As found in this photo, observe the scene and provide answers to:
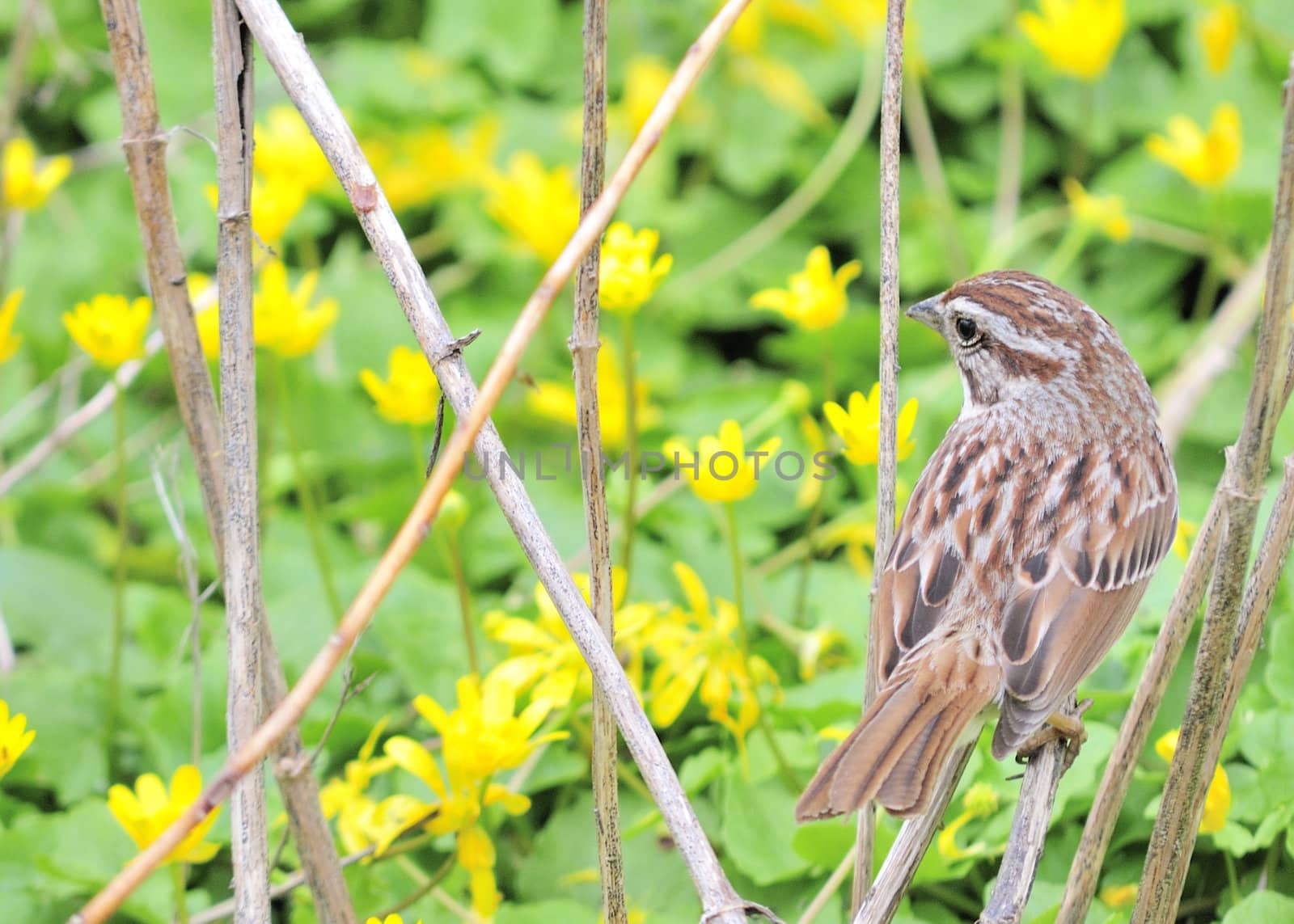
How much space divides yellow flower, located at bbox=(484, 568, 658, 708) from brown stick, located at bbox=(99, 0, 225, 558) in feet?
1.77

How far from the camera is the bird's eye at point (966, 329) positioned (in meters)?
2.54

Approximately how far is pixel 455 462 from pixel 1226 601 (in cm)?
98

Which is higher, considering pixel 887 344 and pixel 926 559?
pixel 887 344

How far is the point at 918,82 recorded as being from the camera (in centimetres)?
491

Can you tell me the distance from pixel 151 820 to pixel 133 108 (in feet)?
3.42

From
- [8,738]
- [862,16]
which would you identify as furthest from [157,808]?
[862,16]

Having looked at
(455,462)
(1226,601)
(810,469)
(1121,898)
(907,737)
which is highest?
(455,462)

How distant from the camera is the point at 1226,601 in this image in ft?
5.90

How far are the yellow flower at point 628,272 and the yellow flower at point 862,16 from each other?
251 cm

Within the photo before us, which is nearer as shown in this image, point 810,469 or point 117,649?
point 117,649

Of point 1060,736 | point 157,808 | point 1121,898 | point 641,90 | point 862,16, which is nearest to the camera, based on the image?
point 157,808

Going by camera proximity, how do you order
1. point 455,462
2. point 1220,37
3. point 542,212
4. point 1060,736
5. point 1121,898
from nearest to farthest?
point 455,462 → point 1060,736 → point 1121,898 → point 542,212 → point 1220,37

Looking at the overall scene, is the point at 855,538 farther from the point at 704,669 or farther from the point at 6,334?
the point at 6,334

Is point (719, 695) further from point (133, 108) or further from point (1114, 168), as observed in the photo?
point (1114, 168)
